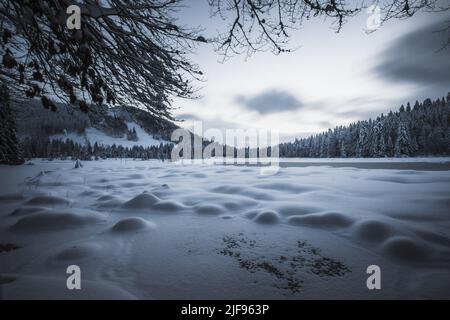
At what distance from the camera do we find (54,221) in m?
4.05

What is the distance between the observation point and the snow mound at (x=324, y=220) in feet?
12.9

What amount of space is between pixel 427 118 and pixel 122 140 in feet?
596

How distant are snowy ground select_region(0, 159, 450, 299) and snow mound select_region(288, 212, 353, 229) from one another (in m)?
0.02

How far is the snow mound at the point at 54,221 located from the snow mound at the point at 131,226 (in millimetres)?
725

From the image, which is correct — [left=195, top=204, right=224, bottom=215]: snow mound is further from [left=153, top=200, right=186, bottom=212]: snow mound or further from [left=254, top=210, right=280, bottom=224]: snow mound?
[left=254, top=210, right=280, bottom=224]: snow mound

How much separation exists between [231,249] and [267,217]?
4.79 feet

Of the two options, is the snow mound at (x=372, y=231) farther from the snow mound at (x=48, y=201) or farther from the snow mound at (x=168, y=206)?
the snow mound at (x=48, y=201)

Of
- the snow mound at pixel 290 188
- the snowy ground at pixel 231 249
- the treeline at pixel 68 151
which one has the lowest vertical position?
the snowy ground at pixel 231 249

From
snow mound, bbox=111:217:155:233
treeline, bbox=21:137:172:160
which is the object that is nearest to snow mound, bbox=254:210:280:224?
snow mound, bbox=111:217:155:233

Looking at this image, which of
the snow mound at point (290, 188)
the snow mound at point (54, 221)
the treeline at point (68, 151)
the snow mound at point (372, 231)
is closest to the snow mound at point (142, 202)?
the snow mound at point (54, 221)

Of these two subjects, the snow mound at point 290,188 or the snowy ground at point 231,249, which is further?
the snow mound at point 290,188

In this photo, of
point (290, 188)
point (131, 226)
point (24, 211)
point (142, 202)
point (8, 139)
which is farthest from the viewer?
point (8, 139)

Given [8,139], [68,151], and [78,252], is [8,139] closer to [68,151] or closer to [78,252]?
[78,252]

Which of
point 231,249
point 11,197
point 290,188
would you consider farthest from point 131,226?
point 290,188
